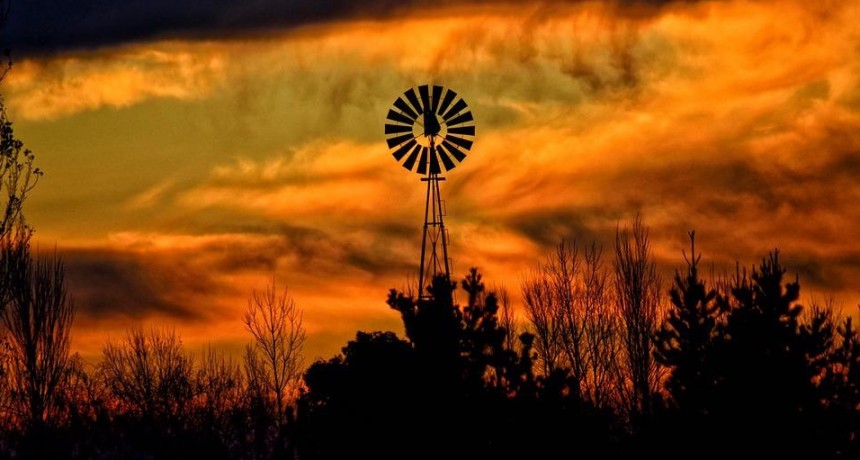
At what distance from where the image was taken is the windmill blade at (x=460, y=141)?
46.5 metres

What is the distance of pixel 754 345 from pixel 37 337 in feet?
84.4

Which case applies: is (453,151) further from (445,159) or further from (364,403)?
(364,403)

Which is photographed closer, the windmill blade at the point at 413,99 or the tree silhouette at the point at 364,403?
the tree silhouette at the point at 364,403

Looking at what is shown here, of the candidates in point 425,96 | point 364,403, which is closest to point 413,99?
point 425,96

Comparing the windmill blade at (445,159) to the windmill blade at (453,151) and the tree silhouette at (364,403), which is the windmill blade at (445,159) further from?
the tree silhouette at (364,403)

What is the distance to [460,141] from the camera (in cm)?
4656

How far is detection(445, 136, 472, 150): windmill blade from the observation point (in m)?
46.5

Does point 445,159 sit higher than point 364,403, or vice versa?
point 445,159

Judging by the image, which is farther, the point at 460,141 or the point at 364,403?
the point at 460,141

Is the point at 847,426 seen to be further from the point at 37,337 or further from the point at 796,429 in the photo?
the point at 37,337

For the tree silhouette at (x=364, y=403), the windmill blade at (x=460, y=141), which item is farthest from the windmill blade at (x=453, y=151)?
the tree silhouette at (x=364, y=403)

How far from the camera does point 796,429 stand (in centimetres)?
4475

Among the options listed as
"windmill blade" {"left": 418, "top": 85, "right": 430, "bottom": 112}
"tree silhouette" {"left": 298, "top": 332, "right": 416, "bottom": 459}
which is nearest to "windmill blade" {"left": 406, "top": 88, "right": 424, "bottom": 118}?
"windmill blade" {"left": 418, "top": 85, "right": 430, "bottom": 112}

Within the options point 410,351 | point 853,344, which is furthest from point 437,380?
point 853,344
